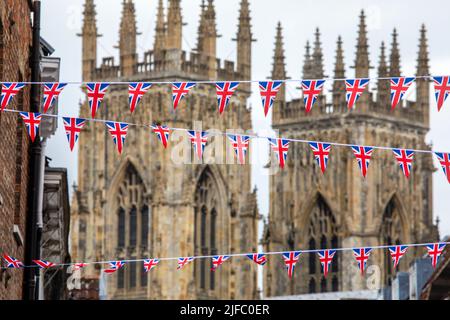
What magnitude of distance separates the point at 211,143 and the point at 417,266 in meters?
28.4

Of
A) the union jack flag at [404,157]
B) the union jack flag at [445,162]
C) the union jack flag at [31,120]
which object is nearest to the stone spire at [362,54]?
the union jack flag at [404,157]

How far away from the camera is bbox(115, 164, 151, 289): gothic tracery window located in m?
93.3

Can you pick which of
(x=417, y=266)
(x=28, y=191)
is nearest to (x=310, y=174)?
(x=417, y=266)

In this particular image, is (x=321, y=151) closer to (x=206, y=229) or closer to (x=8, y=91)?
(x=8, y=91)

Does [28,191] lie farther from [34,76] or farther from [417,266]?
[417,266]

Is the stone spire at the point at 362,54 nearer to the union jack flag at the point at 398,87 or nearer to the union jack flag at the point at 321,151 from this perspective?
the union jack flag at the point at 321,151

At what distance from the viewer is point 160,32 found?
95.5 meters

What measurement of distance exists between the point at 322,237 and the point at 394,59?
9.41 metres

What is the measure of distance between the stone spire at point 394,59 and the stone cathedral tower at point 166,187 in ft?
26.7

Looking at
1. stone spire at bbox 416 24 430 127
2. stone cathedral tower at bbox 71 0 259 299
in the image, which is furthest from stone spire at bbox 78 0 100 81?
stone spire at bbox 416 24 430 127

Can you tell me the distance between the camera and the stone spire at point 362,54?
330 ft

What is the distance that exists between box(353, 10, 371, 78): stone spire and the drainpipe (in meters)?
71.3

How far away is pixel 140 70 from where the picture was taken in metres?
95.6

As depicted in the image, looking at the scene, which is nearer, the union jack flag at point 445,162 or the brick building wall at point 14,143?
the brick building wall at point 14,143
